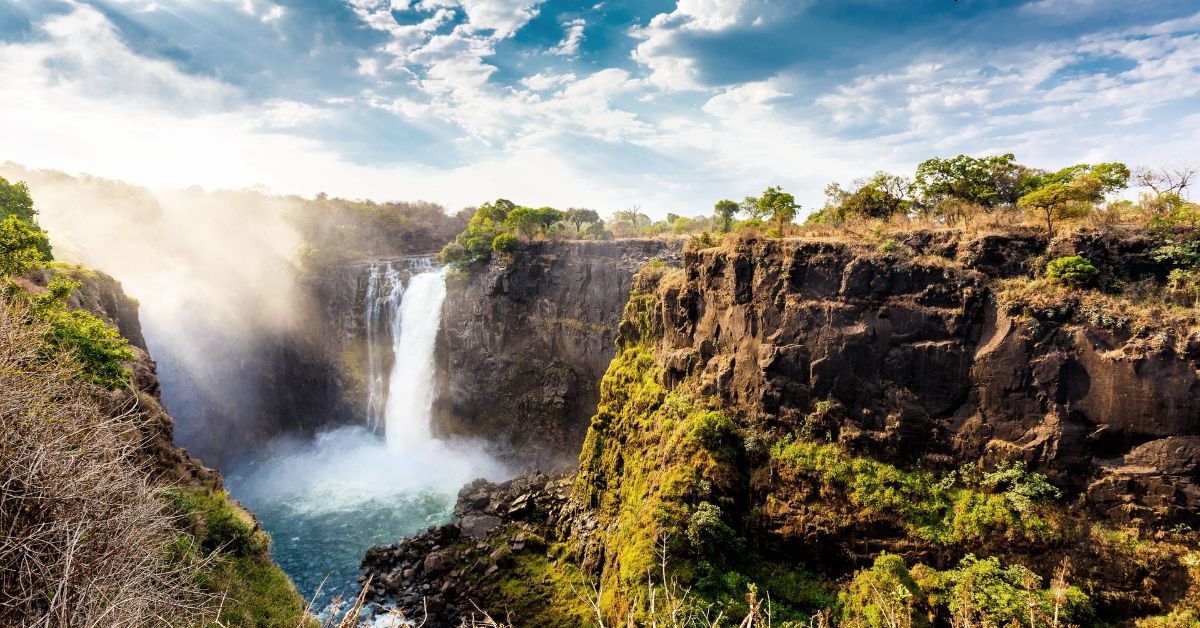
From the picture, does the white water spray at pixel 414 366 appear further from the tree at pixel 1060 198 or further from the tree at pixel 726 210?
the tree at pixel 1060 198

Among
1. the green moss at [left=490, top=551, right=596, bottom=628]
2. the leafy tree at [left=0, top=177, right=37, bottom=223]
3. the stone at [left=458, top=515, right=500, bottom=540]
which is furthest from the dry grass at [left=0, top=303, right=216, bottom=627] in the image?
the leafy tree at [left=0, top=177, right=37, bottom=223]

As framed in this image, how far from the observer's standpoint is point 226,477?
121ft

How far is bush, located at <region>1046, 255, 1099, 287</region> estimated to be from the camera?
15891mm

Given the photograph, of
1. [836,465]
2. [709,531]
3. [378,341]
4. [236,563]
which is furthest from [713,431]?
[378,341]

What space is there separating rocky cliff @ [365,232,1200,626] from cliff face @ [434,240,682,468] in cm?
1389

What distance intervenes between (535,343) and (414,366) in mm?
10458

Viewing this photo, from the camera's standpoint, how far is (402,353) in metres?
42.8

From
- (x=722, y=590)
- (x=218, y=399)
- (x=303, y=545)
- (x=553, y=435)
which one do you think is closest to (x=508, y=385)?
(x=553, y=435)

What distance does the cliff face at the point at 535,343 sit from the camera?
126ft

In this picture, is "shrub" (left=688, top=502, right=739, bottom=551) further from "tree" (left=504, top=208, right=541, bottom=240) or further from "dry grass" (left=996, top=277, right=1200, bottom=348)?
"tree" (left=504, top=208, right=541, bottom=240)

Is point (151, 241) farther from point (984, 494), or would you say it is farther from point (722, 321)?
point (984, 494)

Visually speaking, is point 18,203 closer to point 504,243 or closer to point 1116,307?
point 504,243

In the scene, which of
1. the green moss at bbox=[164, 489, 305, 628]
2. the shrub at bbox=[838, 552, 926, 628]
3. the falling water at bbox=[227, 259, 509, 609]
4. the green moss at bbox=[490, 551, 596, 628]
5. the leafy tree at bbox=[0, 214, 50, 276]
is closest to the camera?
the shrub at bbox=[838, 552, 926, 628]

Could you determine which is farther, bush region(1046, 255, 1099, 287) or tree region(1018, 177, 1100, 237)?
tree region(1018, 177, 1100, 237)
